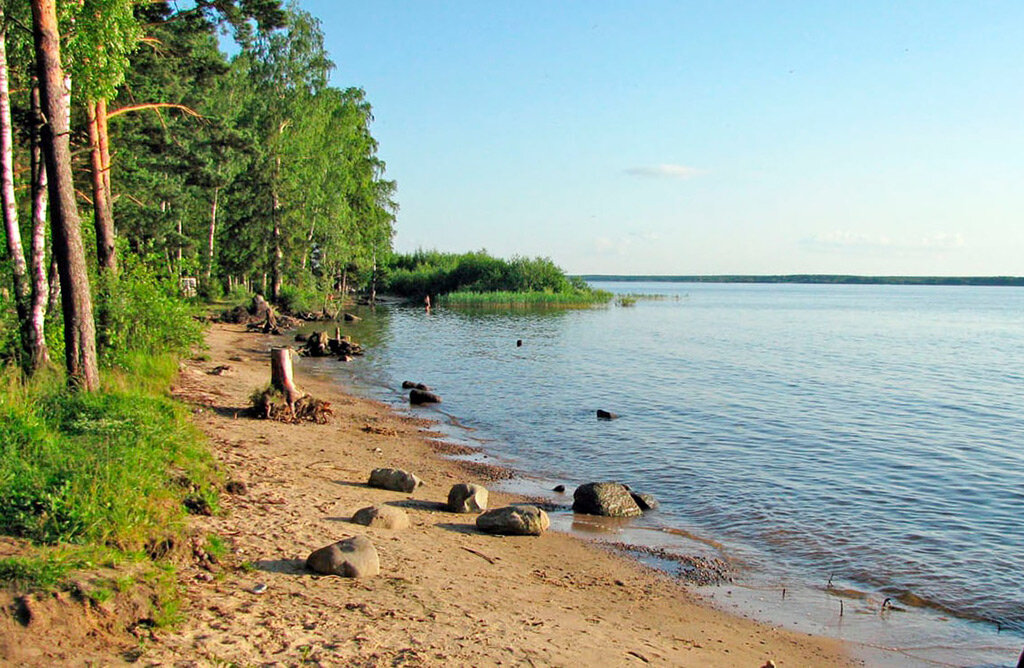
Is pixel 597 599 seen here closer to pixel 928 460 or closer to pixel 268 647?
pixel 268 647

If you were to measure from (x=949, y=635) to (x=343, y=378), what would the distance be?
64.8ft

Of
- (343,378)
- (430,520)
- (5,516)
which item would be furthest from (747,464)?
(343,378)

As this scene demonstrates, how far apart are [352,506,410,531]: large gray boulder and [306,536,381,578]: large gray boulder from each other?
1.51 m

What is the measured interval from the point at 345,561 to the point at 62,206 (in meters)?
6.62

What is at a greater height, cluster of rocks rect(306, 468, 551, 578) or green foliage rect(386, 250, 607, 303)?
green foliage rect(386, 250, 607, 303)

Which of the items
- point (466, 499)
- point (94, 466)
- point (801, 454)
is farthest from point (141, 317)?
point (801, 454)

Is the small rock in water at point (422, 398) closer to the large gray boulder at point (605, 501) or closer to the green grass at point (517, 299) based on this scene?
the large gray boulder at point (605, 501)

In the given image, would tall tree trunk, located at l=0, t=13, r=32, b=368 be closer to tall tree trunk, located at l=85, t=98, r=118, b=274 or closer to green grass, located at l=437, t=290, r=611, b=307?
tall tree trunk, located at l=85, t=98, r=118, b=274

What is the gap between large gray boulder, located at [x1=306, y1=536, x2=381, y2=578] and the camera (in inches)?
270

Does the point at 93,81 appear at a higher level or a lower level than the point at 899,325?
higher

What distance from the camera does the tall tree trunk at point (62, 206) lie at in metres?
10.1

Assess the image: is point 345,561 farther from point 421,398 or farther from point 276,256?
point 276,256

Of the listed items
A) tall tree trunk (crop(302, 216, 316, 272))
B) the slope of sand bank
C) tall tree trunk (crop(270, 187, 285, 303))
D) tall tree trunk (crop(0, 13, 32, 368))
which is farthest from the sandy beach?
tall tree trunk (crop(302, 216, 316, 272))

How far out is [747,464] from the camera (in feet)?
48.7
